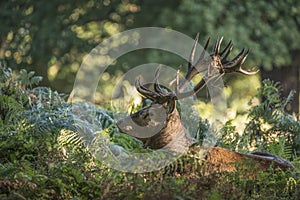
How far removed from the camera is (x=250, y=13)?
13000mm

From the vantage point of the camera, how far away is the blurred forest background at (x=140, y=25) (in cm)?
1270

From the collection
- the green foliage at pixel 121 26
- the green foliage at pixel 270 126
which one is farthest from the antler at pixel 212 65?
the green foliage at pixel 121 26

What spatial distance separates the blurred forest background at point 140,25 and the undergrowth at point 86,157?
543 cm

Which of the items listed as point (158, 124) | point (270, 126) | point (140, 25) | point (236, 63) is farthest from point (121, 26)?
point (158, 124)

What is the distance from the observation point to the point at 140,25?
560 inches

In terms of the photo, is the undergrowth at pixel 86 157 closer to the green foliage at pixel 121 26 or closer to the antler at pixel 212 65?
the antler at pixel 212 65

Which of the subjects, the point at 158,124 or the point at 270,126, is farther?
the point at 270,126

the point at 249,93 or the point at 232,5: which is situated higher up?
the point at 232,5

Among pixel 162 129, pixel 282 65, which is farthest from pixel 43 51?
pixel 162 129

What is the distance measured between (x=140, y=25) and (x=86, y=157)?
31.4 feet

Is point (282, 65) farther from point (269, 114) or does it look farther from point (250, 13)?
A: point (269, 114)

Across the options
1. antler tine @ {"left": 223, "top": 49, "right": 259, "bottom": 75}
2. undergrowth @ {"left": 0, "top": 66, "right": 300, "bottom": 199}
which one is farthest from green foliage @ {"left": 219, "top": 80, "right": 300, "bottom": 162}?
antler tine @ {"left": 223, "top": 49, "right": 259, "bottom": 75}

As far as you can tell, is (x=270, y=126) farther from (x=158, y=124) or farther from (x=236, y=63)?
(x=158, y=124)

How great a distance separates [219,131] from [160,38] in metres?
7.23
